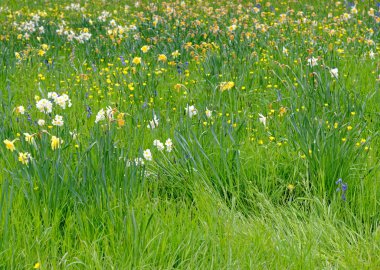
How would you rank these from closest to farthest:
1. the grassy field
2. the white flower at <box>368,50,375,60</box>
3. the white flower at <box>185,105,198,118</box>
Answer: the grassy field → the white flower at <box>185,105,198,118</box> → the white flower at <box>368,50,375,60</box>

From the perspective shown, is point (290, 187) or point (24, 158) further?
point (290, 187)

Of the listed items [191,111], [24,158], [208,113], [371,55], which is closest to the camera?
[24,158]

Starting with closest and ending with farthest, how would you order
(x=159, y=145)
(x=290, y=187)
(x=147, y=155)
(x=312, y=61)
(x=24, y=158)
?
(x=24, y=158), (x=290, y=187), (x=147, y=155), (x=159, y=145), (x=312, y=61)

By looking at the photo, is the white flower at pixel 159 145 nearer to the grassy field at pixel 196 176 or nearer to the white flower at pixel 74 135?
the grassy field at pixel 196 176

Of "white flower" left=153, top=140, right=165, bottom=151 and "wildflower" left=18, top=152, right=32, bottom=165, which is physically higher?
"wildflower" left=18, top=152, right=32, bottom=165

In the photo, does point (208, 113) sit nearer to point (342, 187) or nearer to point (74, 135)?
point (74, 135)

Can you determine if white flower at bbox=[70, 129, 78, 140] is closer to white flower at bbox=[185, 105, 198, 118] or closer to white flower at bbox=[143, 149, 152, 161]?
white flower at bbox=[143, 149, 152, 161]

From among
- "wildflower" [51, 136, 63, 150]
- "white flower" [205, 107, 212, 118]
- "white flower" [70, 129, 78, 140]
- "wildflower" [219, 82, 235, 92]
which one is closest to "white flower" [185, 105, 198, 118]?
"white flower" [205, 107, 212, 118]

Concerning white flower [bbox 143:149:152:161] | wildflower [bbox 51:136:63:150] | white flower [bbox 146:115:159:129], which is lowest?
white flower [bbox 146:115:159:129]

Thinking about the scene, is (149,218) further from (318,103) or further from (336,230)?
(318,103)

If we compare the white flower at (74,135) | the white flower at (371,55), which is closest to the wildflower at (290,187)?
the white flower at (74,135)

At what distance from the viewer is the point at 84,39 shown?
7.45 m

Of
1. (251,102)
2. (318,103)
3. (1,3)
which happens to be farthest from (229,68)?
(1,3)

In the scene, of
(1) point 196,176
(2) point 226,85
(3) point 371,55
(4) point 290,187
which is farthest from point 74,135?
(3) point 371,55
